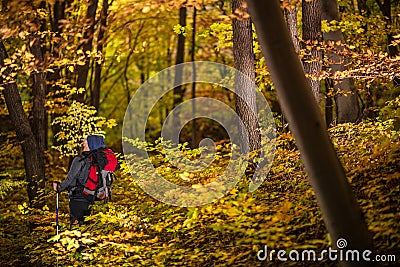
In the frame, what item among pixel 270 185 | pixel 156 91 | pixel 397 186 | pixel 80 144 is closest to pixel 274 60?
pixel 397 186

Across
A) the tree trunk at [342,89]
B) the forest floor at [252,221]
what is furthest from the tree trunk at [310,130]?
the tree trunk at [342,89]

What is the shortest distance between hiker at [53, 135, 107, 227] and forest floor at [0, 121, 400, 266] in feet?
0.97

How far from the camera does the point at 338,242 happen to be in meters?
6.16

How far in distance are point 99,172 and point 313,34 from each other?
5011mm

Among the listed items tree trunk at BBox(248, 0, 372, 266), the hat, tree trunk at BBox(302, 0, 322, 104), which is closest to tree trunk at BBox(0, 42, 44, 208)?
the hat

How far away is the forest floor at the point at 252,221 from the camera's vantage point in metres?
7.83

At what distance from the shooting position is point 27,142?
43.4ft

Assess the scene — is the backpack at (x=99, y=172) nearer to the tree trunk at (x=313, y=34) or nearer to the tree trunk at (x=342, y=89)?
the tree trunk at (x=313, y=34)

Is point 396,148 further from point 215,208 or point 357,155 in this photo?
point 215,208

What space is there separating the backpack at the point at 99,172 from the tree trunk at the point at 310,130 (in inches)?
187

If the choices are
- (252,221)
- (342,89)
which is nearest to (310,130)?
(252,221)

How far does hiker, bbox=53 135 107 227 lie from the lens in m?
10.2

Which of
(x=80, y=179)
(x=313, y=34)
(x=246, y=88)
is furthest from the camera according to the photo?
(x=313, y=34)

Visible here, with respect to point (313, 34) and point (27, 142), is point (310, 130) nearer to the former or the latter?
point (313, 34)
